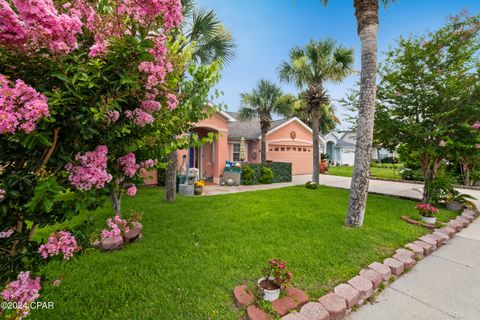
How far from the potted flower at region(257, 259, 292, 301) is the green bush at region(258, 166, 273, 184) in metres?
9.27

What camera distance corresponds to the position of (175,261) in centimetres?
331

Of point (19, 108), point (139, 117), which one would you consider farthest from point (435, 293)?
point (19, 108)

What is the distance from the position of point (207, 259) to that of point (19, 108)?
3.05 metres

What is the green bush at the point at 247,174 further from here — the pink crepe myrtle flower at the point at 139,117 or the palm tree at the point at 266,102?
the pink crepe myrtle flower at the point at 139,117

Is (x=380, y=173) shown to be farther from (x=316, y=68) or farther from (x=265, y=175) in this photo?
(x=316, y=68)

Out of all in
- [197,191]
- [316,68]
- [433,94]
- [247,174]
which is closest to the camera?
[433,94]

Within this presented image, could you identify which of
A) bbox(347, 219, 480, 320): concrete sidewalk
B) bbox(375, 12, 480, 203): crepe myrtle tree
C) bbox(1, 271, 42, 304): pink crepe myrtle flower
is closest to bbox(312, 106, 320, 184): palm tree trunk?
bbox(375, 12, 480, 203): crepe myrtle tree

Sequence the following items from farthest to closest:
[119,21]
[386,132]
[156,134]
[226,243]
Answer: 1. [386,132]
2. [226,243]
3. [156,134]
4. [119,21]

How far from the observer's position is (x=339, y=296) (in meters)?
2.53

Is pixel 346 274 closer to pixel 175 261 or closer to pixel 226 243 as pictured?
pixel 226 243

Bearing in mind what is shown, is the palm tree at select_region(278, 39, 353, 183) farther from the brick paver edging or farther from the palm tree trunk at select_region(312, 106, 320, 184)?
the brick paver edging

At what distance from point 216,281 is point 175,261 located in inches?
34.8

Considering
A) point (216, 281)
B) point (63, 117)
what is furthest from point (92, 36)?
point (216, 281)

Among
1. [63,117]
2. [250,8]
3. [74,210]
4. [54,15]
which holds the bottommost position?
[74,210]
